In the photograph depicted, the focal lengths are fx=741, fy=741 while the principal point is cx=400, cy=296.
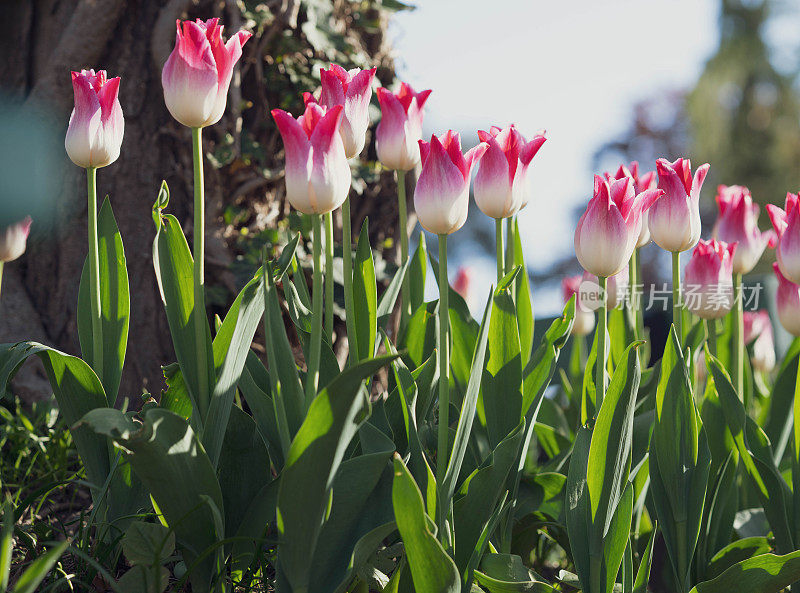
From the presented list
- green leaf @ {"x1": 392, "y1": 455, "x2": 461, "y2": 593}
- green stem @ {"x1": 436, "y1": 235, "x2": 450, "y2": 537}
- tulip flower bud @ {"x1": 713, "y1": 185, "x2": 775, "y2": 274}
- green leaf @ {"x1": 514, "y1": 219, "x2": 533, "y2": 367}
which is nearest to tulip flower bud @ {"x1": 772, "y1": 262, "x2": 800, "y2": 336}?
tulip flower bud @ {"x1": 713, "y1": 185, "x2": 775, "y2": 274}

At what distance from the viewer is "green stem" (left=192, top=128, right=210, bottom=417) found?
3.53ft

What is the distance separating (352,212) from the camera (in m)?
2.20

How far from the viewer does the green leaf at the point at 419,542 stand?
2.99ft

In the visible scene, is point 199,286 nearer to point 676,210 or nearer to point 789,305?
point 676,210

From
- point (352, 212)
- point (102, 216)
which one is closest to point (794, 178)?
point (352, 212)

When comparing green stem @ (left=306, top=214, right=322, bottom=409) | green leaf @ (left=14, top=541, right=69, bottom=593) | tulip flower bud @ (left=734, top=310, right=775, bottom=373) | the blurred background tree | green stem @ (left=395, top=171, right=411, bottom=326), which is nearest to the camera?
green leaf @ (left=14, top=541, right=69, bottom=593)

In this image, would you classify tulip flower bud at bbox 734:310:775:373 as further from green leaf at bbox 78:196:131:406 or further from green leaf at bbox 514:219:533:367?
green leaf at bbox 78:196:131:406

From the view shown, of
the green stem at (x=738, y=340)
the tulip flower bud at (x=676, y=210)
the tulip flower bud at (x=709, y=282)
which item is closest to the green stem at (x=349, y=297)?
the tulip flower bud at (x=676, y=210)

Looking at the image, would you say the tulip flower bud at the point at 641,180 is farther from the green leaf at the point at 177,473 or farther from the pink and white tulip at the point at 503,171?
the green leaf at the point at 177,473

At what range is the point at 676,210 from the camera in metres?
1.27

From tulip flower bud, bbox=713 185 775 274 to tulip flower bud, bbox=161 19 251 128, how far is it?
3.80 ft

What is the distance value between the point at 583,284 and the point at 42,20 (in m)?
1.70

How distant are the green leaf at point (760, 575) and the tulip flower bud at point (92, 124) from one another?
1.17m

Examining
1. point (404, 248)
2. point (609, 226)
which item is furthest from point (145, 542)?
point (609, 226)
